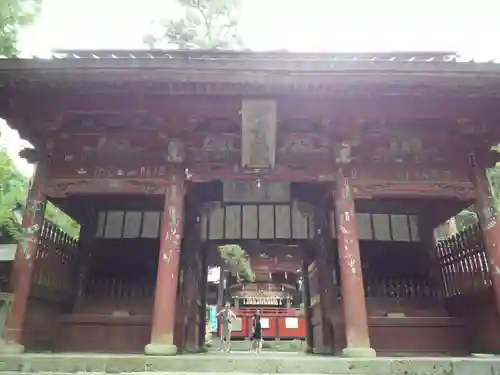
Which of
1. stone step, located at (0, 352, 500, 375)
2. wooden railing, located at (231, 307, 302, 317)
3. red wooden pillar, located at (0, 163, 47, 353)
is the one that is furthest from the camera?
wooden railing, located at (231, 307, 302, 317)

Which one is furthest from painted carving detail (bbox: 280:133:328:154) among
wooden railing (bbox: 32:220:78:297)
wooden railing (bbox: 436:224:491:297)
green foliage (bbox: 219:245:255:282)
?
green foliage (bbox: 219:245:255:282)

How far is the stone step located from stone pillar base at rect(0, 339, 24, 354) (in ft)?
2.37

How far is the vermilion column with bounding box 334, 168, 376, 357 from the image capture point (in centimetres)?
679

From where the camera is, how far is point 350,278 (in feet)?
23.6

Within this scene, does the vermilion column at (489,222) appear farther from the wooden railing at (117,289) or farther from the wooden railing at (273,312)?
the wooden railing at (273,312)

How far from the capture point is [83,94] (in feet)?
24.1

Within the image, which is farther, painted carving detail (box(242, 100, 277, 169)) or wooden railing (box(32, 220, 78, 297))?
wooden railing (box(32, 220, 78, 297))

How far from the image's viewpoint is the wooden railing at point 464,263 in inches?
326

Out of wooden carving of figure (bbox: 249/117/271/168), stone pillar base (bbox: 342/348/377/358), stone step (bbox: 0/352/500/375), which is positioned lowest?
stone step (bbox: 0/352/500/375)

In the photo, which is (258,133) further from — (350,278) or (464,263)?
(464,263)

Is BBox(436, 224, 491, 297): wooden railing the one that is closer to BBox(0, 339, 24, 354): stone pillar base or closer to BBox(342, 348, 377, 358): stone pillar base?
BBox(342, 348, 377, 358): stone pillar base

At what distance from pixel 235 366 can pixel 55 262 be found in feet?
17.0

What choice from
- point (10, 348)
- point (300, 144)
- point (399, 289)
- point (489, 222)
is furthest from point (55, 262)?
point (489, 222)

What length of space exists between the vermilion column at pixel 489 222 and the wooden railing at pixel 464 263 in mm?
461
